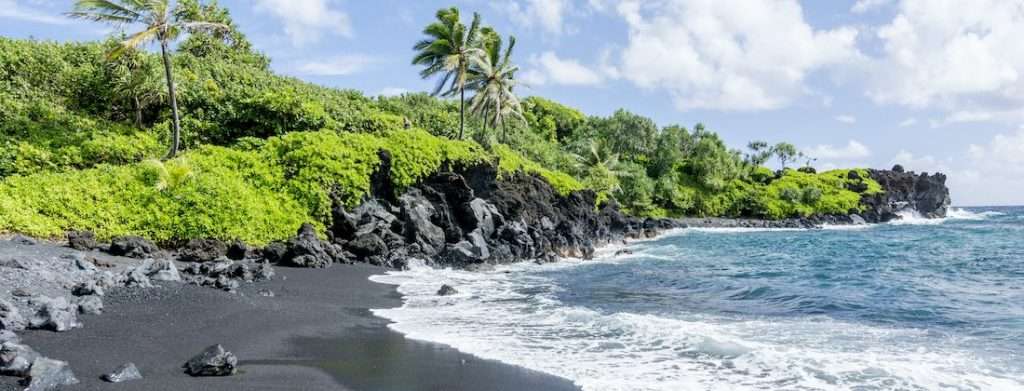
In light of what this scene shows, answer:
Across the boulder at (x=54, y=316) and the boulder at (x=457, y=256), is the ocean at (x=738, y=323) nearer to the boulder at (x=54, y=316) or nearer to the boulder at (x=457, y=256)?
the boulder at (x=457, y=256)

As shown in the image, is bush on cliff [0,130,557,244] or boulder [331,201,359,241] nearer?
bush on cliff [0,130,557,244]

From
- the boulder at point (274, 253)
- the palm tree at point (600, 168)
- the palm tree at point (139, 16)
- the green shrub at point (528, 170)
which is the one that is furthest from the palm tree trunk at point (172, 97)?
the palm tree at point (600, 168)

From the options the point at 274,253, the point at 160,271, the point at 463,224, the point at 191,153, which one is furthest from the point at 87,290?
the point at 463,224

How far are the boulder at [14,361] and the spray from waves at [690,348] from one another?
19.7ft

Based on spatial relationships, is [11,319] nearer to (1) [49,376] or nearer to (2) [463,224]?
(1) [49,376]

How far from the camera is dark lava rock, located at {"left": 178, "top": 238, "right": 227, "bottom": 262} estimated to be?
59.6 feet

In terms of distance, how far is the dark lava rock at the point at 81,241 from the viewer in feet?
54.9

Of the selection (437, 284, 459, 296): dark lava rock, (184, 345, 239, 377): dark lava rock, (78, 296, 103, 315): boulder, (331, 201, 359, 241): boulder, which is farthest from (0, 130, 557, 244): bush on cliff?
(184, 345, 239, 377): dark lava rock

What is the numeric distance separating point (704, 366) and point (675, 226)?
5692 cm

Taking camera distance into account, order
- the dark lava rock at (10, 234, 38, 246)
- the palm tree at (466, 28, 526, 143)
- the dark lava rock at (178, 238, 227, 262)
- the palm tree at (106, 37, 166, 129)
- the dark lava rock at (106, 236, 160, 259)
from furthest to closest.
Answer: the palm tree at (466, 28, 526, 143)
the palm tree at (106, 37, 166, 129)
the dark lava rock at (178, 238, 227, 262)
the dark lava rock at (106, 236, 160, 259)
the dark lava rock at (10, 234, 38, 246)

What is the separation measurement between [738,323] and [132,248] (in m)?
16.7

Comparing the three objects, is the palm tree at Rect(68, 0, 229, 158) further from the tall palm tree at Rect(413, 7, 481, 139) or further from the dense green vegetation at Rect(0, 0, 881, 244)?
the tall palm tree at Rect(413, 7, 481, 139)

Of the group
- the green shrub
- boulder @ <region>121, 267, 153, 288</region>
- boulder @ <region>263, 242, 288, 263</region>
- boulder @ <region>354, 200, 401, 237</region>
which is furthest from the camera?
the green shrub

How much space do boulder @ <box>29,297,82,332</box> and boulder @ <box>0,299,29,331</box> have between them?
14cm
